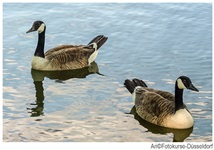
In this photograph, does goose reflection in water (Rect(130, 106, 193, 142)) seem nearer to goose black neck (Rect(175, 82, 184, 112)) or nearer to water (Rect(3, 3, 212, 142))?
water (Rect(3, 3, 212, 142))

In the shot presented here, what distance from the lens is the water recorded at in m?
12.9

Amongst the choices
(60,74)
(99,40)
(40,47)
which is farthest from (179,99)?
(40,47)

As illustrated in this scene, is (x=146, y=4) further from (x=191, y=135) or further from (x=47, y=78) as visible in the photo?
(x=191, y=135)

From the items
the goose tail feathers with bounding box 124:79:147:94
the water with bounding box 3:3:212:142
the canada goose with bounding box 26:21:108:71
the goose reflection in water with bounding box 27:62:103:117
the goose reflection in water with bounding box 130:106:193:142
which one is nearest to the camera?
the goose reflection in water with bounding box 130:106:193:142

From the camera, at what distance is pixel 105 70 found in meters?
16.1

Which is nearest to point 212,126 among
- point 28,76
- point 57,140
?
point 57,140

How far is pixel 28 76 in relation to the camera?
1595 centimetres

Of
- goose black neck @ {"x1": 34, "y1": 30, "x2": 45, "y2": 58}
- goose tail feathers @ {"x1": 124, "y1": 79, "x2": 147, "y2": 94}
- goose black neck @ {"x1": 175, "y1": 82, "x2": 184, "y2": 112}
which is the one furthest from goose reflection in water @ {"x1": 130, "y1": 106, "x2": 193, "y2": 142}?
goose black neck @ {"x1": 34, "y1": 30, "x2": 45, "y2": 58}

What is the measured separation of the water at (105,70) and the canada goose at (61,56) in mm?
246

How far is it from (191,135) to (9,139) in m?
3.55

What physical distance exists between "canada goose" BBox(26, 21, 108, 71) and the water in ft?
0.81

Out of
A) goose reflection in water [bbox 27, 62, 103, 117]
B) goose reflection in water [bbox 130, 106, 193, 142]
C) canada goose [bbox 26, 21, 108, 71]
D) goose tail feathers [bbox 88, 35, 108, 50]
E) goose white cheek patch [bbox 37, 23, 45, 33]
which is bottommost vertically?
goose reflection in water [bbox 27, 62, 103, 117]

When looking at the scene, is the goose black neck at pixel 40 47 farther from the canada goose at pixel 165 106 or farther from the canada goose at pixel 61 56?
the canada goose at pixel 165 106

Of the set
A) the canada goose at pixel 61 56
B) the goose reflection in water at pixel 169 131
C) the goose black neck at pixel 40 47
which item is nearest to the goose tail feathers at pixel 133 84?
the goose reflection in water at pixel 169 131
